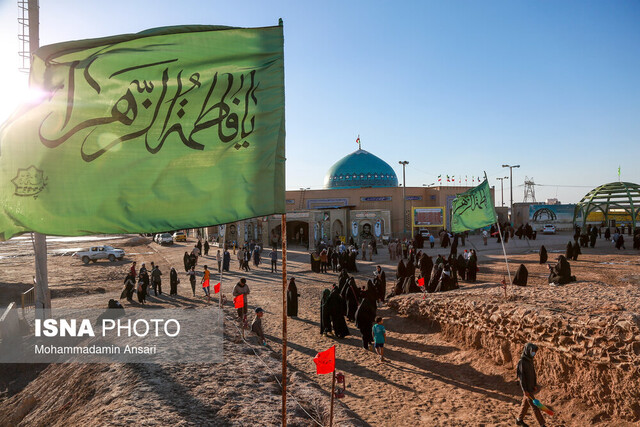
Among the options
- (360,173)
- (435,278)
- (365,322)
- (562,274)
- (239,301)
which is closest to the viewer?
(365,322)

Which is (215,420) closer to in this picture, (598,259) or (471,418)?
(471,418)

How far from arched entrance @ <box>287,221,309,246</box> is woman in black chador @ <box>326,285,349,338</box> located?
27307 mm

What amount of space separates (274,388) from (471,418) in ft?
10.5

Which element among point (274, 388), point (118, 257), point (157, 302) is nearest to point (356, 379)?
point (274, 388)

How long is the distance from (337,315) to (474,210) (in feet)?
19.6

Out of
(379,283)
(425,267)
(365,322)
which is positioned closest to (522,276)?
(425,267)

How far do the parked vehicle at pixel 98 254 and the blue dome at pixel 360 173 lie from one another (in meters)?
25.0

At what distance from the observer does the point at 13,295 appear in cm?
1602

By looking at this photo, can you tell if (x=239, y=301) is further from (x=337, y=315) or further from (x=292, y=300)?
(x=337, y=315)

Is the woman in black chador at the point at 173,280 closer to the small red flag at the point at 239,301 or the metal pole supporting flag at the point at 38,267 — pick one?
the metal pole supporting flag at the point at 38,267

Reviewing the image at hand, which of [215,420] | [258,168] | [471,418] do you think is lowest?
[471,418]

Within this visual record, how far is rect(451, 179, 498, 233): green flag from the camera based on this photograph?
12.7 meters

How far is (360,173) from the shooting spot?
4625 centimetres

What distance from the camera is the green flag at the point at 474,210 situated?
1274 centimetres
